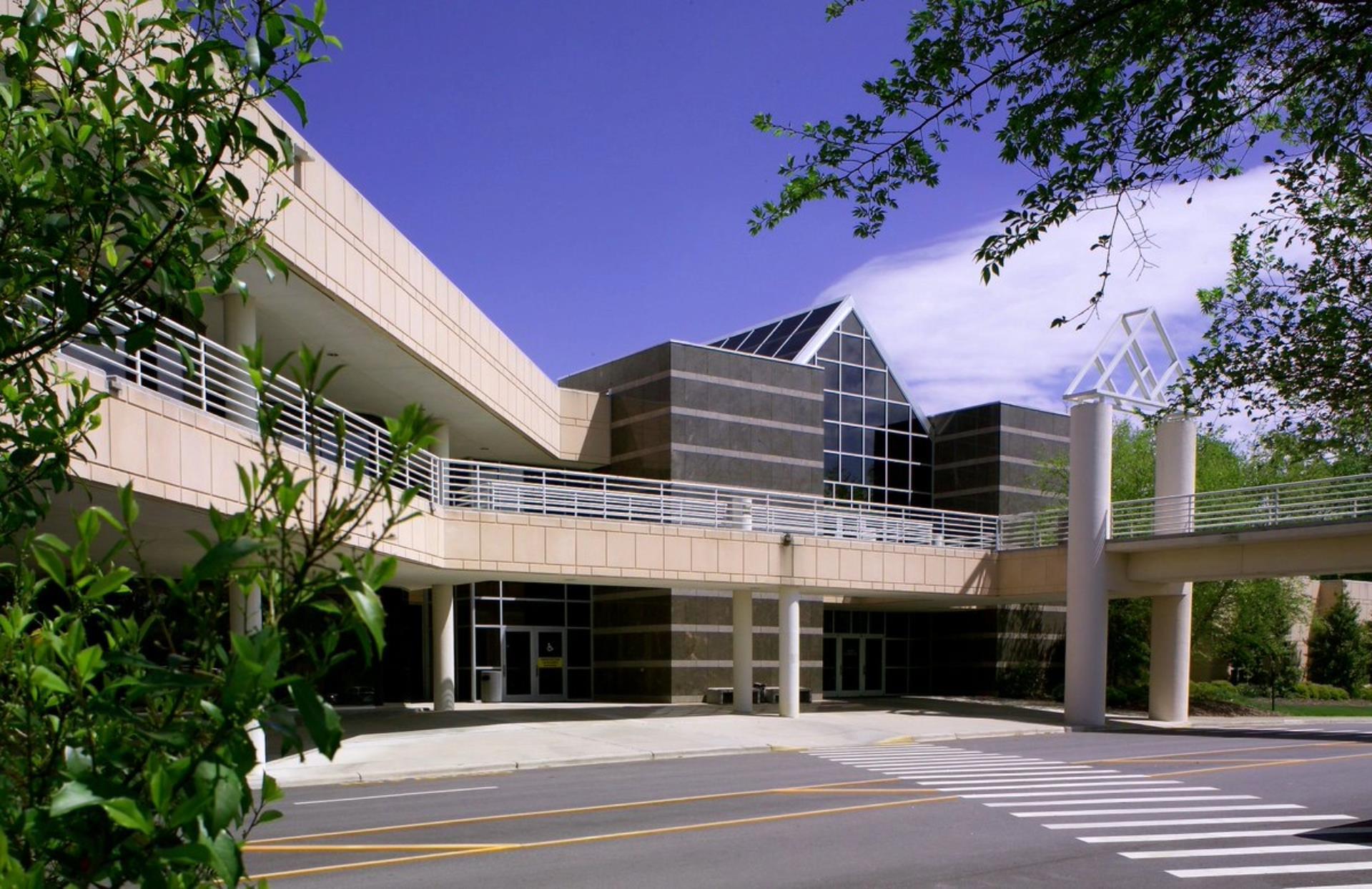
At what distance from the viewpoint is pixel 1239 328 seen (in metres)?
10.3

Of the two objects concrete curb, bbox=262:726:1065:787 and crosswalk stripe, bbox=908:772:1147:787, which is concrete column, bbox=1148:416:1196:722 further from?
crosswalk stripe, bbox=908:772:1147:787

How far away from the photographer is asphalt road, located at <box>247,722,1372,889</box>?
11023mm

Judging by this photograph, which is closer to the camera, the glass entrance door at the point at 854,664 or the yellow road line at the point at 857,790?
the yellow road line at the point at 857,790

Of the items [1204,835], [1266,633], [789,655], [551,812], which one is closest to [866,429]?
[789,655]

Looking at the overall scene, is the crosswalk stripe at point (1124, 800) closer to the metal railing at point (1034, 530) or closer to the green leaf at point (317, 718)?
the green leaf at point (317, 718)

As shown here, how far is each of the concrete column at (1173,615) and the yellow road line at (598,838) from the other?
20.9 meters

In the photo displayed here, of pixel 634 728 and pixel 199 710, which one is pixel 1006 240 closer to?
pixel 199 710

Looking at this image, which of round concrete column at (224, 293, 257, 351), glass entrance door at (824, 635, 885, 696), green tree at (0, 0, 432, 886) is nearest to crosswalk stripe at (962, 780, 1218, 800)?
round concrete column at (224, 293, 257, 351)

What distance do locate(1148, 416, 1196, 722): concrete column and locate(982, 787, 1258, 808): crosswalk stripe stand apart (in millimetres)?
18700

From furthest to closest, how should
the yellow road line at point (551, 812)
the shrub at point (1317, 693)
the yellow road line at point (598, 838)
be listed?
the shrub at point (1317, 693), the yellow road line at point (551, 812), the yellow road line at point (598, 838)

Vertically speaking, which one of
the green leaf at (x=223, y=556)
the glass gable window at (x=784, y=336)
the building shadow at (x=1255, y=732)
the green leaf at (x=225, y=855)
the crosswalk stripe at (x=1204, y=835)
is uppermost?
the glass gable window at (x=784, y=336)

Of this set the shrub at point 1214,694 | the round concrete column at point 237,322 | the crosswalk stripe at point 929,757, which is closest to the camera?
the round concrete column at point 237,322

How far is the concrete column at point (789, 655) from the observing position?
31.9 m

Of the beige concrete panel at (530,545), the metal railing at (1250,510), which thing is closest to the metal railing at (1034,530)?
Result: the metal railing at (1250,510)
